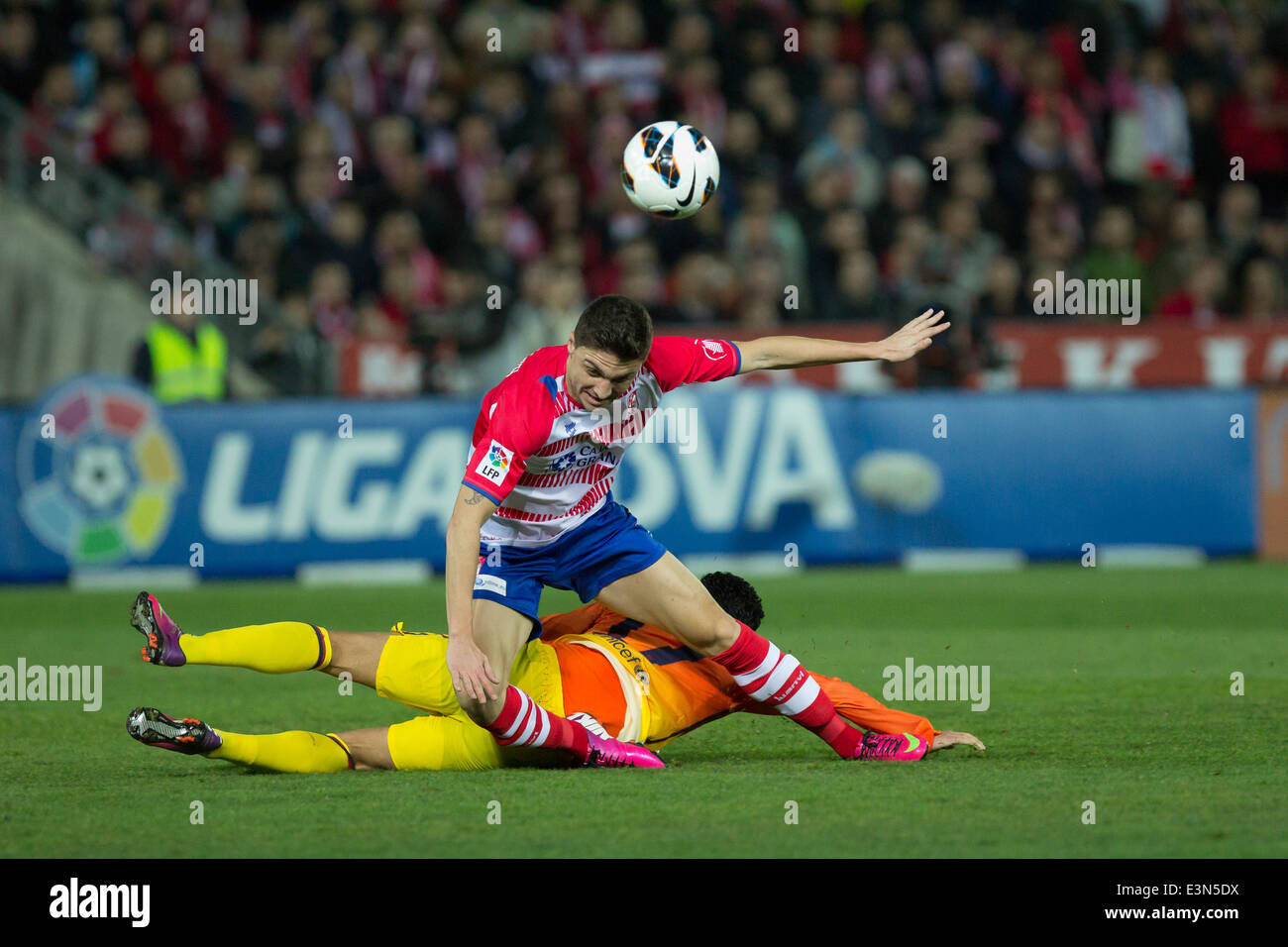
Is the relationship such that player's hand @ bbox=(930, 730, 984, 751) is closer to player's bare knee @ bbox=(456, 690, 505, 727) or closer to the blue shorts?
the blue shorts

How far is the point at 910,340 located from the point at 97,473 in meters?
7.47

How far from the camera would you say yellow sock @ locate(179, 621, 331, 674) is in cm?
598

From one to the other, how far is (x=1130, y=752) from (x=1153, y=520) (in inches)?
263

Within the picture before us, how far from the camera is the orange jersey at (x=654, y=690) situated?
6137 millimetres

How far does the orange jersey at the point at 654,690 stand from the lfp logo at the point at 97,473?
6.57 meters

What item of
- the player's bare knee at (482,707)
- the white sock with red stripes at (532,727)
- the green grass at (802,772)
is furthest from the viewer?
the white sock with red stripes at (532,727)

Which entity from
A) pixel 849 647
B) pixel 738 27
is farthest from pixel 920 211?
pixel 849 647

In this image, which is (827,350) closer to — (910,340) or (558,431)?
(910,340)

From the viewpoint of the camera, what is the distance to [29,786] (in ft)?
19.3

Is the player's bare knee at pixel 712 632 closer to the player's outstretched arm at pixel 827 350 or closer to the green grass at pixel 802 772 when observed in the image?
the green grass at pixel 802 772

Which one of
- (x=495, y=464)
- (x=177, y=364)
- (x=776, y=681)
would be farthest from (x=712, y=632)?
(x=177, y=364)

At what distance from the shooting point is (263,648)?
602 cm

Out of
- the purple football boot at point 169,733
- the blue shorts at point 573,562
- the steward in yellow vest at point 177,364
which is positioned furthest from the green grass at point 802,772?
the steward in yellow vest at point 177,364

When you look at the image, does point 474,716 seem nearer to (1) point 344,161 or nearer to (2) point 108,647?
(2) point 108,647
